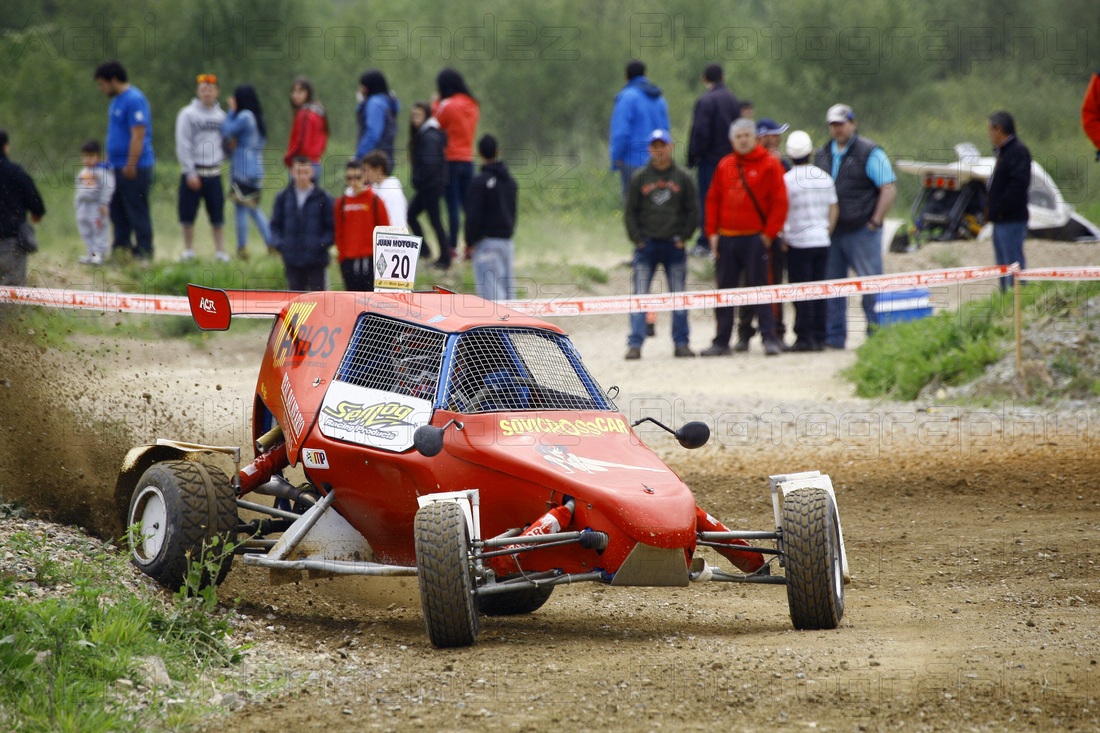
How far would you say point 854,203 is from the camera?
14.9 meters

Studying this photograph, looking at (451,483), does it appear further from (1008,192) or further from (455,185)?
(455,185)

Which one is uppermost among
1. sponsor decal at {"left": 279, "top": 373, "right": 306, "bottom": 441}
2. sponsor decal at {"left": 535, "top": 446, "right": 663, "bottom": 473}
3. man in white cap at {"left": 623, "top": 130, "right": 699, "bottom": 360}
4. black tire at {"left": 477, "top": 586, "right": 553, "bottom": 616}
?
man in white cap at {"left": 623, "top": 130, "right": 699, "bottom": 360}

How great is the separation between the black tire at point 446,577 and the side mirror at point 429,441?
1.14 feet

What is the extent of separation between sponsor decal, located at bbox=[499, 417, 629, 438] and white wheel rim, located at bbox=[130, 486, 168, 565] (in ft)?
5.92

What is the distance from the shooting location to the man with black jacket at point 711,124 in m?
16.8

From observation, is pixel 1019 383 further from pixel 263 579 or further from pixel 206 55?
pixel 206 55

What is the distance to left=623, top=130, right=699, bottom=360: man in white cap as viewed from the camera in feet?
47.2

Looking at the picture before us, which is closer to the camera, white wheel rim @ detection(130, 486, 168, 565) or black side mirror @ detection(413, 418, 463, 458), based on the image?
black side mirror @ detection(413, 418, 463, 458)

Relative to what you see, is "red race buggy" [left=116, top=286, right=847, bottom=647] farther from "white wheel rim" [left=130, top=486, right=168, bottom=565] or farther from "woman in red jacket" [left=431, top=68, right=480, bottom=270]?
"woman in red jacket" [left=431, top=68, right=480, bottom=270]

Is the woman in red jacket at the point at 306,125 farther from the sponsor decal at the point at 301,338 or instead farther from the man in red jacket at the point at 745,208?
the sponsor decal at the point at 301,338

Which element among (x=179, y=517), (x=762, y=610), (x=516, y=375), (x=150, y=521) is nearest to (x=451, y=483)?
(x=516, y=375)

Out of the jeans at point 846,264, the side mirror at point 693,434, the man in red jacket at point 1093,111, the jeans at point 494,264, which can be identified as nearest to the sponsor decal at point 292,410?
the side mirror at point 693,434

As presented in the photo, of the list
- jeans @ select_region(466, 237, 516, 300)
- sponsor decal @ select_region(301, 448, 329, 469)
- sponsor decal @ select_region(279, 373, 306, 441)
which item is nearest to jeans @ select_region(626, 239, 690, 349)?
jeans @ select_region(466, 237, 516, 300)

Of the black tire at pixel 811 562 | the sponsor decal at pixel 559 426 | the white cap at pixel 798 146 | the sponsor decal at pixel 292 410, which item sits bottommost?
the black tire at pixel 811 562
